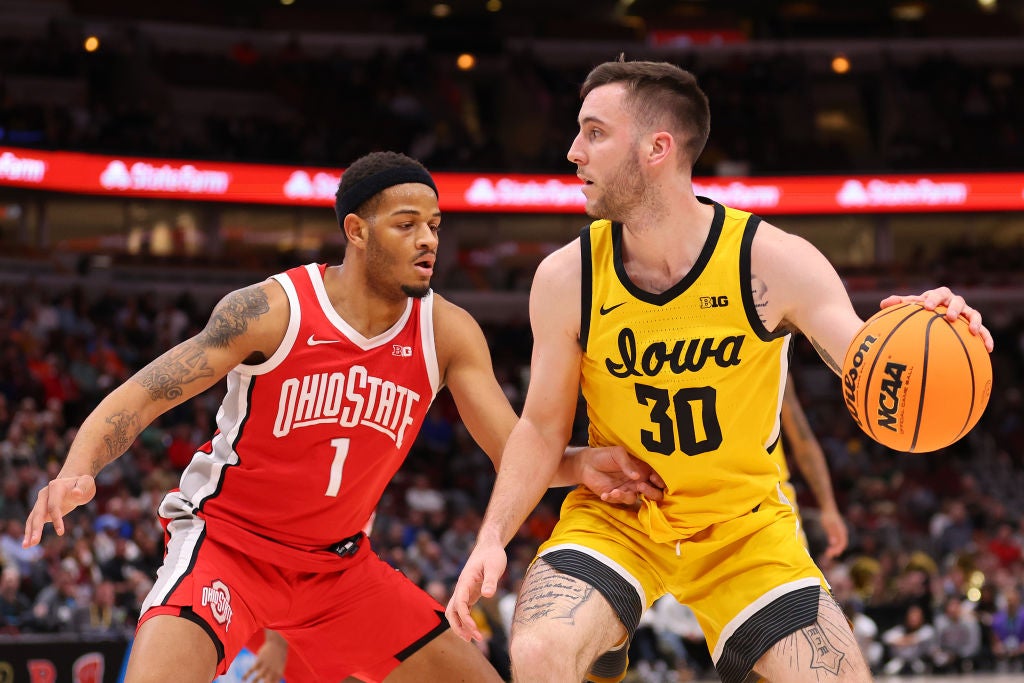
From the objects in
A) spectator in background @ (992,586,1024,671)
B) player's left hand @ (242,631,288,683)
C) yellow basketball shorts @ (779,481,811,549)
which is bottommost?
spectator in background @ (992,586,1024,671)

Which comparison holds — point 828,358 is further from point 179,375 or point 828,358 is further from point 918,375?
point 179,375

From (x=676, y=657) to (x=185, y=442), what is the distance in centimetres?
630

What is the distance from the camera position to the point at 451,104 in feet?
77.2

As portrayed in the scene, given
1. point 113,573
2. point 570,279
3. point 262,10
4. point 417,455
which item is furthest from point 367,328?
point 262,10

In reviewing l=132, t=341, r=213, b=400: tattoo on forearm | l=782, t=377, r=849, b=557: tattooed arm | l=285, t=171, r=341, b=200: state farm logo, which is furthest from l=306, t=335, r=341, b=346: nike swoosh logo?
l=285, t=171, r=341, b=200: state farm logo

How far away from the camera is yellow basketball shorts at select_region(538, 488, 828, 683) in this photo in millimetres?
3627

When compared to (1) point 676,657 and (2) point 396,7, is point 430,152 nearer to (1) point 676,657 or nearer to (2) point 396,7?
(2) point 396,7

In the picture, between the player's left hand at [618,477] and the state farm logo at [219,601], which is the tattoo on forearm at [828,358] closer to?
the player's left hand at [618,477]

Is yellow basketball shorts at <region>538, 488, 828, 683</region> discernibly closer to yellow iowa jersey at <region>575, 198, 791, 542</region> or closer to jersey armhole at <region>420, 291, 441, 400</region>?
yellow iowa jersey at <region>575, 198, 791, 542</region>

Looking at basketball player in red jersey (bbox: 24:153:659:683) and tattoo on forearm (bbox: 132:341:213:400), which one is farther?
basketball player in red jersey (bbox: 24:153:659:683)

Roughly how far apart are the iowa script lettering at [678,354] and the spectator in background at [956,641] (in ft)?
33.0

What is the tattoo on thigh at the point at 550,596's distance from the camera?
3543mm

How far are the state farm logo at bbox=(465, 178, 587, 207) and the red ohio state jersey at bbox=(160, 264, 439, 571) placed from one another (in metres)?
15.9

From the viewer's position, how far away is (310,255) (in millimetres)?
21000
